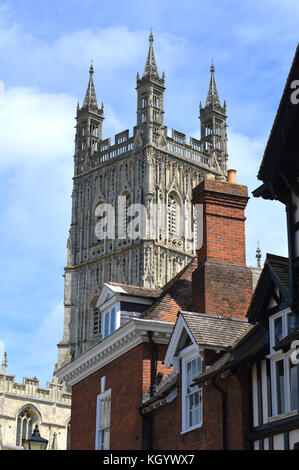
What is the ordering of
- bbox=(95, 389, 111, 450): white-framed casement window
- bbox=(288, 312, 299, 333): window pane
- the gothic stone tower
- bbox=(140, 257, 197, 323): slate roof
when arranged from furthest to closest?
the gothic stone tower, bbox=(95, 389, 111, 450): white-framed casement window, bbox=(140, 257, 197, 323): slate roof, bbox=(288, 312, 299, 333): window pane

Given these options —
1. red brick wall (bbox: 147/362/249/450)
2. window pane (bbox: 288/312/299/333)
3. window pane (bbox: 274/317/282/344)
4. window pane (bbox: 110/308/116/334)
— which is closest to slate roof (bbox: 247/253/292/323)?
window pane (bbox: 274/317/282/344)

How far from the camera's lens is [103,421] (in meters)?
21.2

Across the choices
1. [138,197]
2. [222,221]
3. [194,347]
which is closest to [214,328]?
[194,347]

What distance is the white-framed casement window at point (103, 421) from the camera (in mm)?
21016

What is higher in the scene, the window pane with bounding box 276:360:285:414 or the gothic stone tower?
the gothic stone tower

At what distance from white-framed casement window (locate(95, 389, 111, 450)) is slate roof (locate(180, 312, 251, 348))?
4.12 meters

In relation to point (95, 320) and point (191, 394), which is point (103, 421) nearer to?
point (191, 394)

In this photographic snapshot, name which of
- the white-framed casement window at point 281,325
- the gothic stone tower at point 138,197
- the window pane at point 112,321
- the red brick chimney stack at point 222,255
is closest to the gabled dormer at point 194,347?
the red brick chimney stack at point 222,255

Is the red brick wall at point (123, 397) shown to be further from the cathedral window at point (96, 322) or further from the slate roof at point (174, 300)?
the cathedral window at point (96, 322)

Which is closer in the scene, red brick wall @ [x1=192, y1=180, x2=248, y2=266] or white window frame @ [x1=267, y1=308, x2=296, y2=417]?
white window frame @ [x1=267, y1=308, x2=296, y2=417]

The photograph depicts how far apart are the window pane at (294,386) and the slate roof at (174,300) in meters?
6.12

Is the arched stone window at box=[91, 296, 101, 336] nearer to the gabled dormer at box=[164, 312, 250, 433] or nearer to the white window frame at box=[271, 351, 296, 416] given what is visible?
the gabled dormer at box=[164, 312, 250, 433]

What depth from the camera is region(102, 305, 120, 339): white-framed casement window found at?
72.3ft
